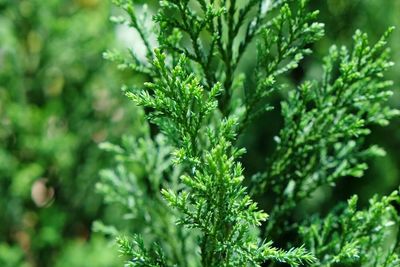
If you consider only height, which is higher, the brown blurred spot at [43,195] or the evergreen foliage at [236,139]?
the evergreen foliage at [236,139]

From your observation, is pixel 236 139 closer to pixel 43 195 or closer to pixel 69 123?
pixel 69 123

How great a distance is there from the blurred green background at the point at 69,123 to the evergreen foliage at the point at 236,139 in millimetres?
2667

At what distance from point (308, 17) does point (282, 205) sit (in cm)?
93

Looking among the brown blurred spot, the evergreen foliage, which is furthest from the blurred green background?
the evergreen foliage

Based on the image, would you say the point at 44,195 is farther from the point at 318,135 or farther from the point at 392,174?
the point at 318,135

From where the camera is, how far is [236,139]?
6.47 ft

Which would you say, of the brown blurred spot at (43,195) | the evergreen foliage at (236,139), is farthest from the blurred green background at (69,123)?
the evergreen foliage at (236,139)

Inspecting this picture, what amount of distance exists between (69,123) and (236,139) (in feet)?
14.8

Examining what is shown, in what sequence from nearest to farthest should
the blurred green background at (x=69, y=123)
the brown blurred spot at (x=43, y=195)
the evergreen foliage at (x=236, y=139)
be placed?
the evergreen foliage at (x=236, y=139)
the blurred green background at (x=69, y=123)
the brown blurred spot at (x=43, y=195)

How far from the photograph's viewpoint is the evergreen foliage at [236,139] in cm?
165

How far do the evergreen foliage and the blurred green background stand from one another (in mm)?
2667

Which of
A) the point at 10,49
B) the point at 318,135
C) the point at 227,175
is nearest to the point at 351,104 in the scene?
the point at 318,135

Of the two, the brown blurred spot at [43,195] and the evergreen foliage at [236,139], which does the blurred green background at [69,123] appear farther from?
the evergreen foliage at [236,139]

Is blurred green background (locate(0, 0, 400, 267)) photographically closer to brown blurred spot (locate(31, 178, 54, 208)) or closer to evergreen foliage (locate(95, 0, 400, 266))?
brown blurred spot (locate(31, 178, 54, 208))
